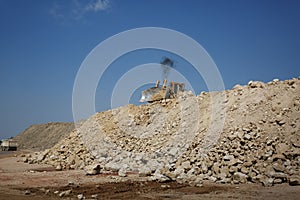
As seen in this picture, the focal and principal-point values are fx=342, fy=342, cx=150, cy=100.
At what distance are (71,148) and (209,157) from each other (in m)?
11.0

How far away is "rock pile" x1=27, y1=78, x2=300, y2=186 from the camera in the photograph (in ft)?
40.1

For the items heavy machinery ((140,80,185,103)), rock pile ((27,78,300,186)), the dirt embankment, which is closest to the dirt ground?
rock pile ((27,78,300,186))

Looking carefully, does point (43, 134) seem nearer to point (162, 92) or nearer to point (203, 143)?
point (162, 92)

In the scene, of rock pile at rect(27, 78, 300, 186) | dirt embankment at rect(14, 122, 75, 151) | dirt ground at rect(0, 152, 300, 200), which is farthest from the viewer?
dirt embankment at rect(14, 122, 75, 151)

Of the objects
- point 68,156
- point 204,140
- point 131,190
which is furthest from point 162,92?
point 131,190

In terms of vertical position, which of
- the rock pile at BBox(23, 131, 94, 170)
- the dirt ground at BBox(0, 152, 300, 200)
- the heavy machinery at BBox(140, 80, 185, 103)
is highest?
the heavy machinery at BBox(140, 80, 185, 103)

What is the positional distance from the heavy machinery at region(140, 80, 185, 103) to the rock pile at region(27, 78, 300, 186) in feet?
7.84

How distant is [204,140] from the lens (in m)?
15.2

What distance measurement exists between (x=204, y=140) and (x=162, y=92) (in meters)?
11.0

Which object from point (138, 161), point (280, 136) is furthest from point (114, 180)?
point (280, 136)

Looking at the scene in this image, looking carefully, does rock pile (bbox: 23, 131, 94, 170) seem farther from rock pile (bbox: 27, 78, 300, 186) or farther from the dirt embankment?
the dirt embankment

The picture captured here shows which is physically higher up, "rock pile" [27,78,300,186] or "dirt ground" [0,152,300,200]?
"rock pile" [27,78,300,186]

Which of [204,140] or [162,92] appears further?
[162,92]

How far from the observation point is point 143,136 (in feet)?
65.2
